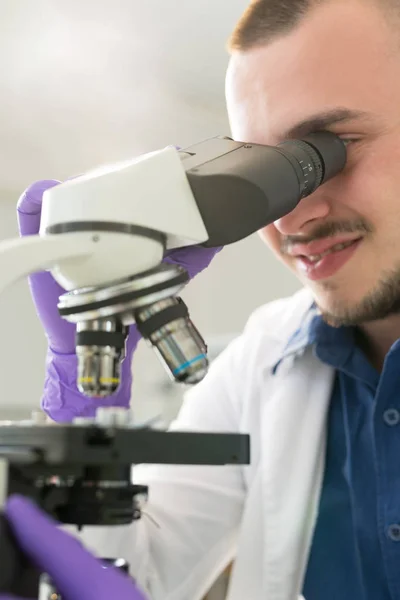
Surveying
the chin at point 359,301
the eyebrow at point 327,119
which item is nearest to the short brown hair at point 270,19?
the eyebrow at point 327,119

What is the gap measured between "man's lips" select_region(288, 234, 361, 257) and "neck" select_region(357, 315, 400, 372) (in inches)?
7.0

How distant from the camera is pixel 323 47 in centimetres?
97

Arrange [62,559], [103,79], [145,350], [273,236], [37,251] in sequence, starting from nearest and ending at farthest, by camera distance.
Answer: [62,559] < [37,251] < [273,236] < [103,79] < [145,350]

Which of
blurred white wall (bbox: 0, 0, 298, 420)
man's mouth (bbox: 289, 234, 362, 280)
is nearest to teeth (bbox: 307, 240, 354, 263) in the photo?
man's mouth (bbox: 289, 234, 362, 280)

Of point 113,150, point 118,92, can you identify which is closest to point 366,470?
point 118,92

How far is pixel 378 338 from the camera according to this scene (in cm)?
115

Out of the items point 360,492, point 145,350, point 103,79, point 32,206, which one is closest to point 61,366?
point 32,206

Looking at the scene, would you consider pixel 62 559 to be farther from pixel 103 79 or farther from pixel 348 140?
pixel 103 79

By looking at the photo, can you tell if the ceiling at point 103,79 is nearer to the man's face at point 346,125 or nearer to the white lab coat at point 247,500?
the man's face at point 346,125

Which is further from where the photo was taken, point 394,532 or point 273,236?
point 273,236

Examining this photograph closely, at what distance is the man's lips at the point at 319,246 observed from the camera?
100 cm

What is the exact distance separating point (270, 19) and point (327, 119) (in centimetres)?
24

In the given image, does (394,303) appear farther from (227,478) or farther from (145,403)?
(145,403)

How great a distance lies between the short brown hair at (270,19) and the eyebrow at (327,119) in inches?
6.9
